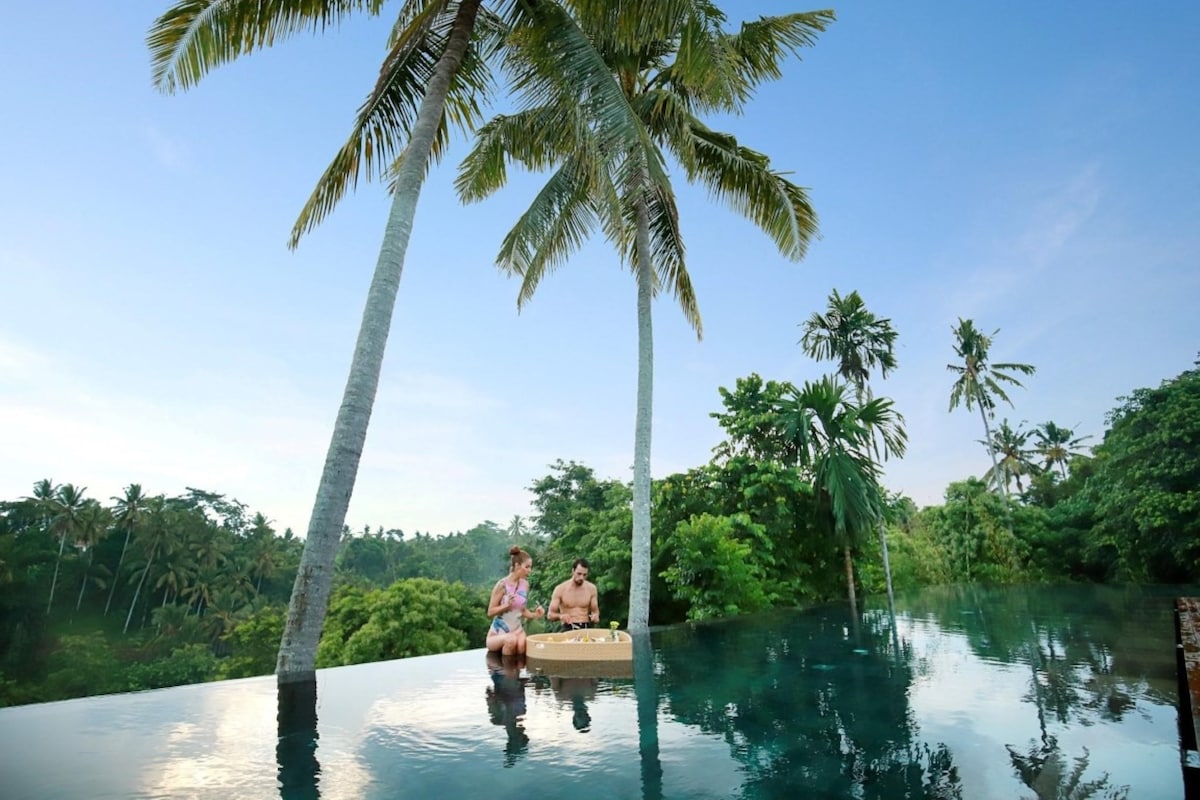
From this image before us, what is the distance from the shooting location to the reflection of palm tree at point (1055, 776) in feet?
9.28

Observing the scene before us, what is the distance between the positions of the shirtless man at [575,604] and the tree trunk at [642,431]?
6.96 ft

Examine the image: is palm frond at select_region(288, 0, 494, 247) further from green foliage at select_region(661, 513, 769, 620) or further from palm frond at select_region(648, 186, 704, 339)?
green foliage at select_region(661, 513, 769, 620)

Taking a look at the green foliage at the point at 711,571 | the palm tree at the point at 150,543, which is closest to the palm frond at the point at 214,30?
the green foliage at the point at 711,571

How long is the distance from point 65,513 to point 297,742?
174 ft

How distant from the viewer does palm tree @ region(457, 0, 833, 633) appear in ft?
31.2

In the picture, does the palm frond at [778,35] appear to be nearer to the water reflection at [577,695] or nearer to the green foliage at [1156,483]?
the water reflection at [577,695]

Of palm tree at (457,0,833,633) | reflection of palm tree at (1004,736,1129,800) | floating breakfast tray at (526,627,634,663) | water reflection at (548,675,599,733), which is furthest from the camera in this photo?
palm tree at (457,0,833,633)

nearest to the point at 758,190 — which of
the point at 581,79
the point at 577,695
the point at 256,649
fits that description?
the point at 581,79

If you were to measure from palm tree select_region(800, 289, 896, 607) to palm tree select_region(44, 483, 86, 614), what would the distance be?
51823 millimetres

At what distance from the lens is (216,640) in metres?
42.5

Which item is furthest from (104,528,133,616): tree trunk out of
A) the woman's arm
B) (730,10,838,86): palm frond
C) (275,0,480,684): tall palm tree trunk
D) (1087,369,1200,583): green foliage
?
(1087,369,1200,583): green foliage

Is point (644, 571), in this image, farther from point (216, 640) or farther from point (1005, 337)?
point (216, 640)

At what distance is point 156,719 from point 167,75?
23.2ft

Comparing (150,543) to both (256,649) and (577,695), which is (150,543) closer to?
(256,649)
